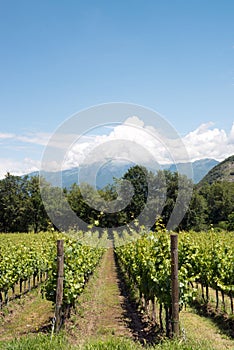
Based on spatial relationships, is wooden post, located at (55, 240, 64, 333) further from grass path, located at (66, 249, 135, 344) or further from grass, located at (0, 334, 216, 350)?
grass, located at (0, 334, 216, 350)

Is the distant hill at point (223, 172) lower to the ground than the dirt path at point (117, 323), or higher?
higher

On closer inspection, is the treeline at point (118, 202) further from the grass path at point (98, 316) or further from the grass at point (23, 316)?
the grass at point (23, 316)

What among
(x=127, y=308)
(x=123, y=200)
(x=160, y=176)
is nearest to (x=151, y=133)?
(x=127, y=308)

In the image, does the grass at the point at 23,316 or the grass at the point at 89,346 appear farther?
the grass at the point at 23,316

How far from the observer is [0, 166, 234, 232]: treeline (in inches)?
1604

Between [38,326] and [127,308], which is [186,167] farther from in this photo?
[38,326]

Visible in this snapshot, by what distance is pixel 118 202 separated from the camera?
4394 centimetres

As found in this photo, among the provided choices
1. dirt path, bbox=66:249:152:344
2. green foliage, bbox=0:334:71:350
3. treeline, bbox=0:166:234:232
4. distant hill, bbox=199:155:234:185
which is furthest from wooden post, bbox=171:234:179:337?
distant hill, bbox=199:155:234:185

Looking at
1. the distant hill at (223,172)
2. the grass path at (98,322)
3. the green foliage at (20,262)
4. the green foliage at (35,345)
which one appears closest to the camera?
the green foliage at (35,345)

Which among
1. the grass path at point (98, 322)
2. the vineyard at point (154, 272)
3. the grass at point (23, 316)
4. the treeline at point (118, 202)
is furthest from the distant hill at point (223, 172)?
the grass at point (23, 316)

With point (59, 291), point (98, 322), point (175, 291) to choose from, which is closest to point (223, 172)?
point (98, 322)

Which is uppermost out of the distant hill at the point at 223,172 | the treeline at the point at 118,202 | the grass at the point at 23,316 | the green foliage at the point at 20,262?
the distant hill at the point at 223,172

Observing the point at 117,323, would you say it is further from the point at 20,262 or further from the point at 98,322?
the point at 20,262

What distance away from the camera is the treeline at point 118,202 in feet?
134
